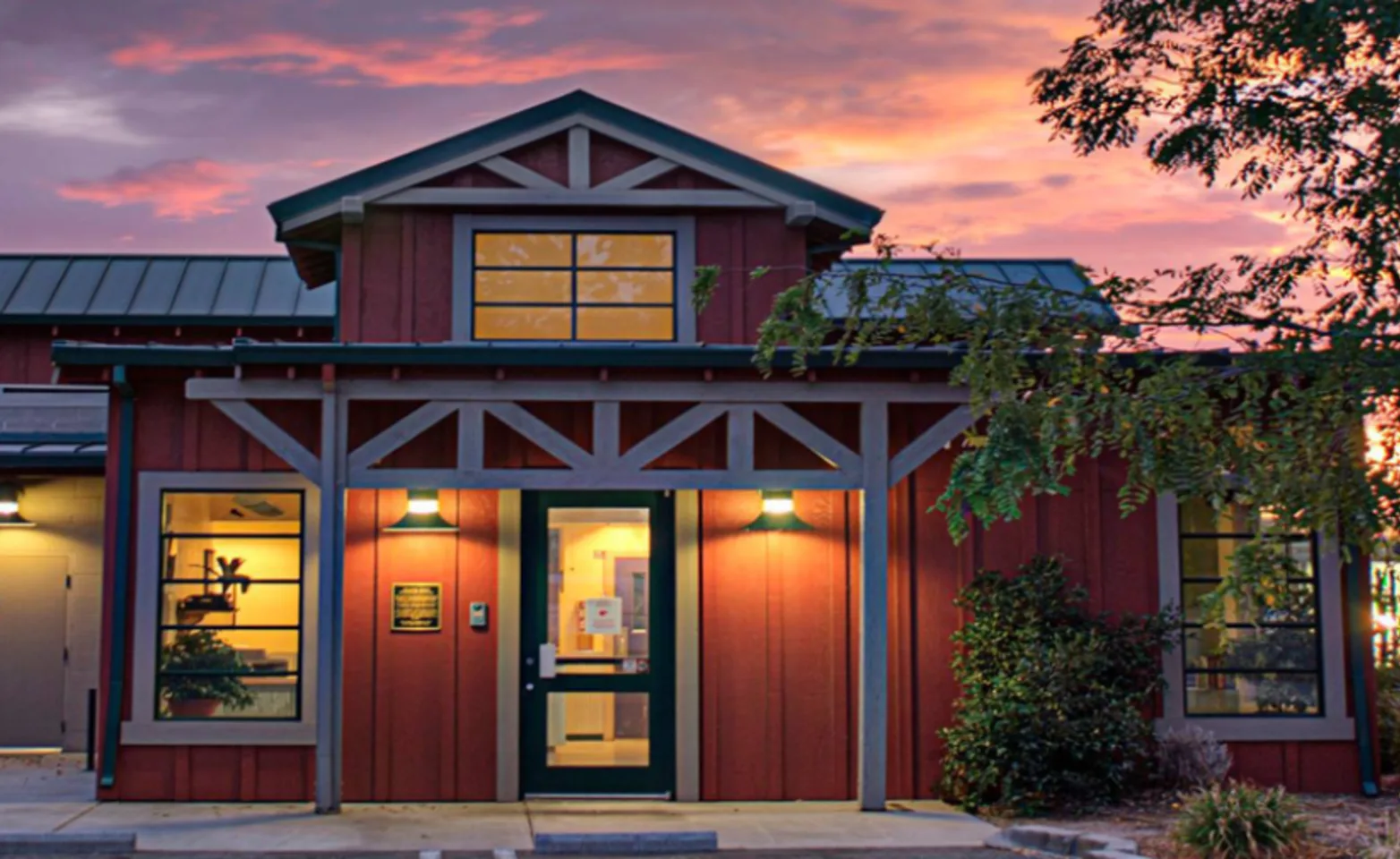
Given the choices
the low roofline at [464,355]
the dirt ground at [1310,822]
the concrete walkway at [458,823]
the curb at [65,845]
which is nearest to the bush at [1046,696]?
the dirt ground at [1310,822]

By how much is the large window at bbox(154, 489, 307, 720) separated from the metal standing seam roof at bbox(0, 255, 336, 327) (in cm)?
685

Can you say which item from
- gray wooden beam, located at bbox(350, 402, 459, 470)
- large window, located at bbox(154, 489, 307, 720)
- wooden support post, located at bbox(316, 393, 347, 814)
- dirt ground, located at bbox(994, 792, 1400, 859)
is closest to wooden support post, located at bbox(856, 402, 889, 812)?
dirt ground, located at bbox(994, 792, 1400, 859)

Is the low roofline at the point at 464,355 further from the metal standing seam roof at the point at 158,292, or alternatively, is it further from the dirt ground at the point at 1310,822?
the metal standing seam roof at the point at 158,292

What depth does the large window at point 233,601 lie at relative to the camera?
12.2 metres

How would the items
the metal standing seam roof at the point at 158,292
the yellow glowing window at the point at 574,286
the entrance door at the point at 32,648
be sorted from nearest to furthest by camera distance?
the yellow glowing window at the point at 574,286 < the entrance door at the point at 32,648 < the metal standing seam roof at the point at 158,292

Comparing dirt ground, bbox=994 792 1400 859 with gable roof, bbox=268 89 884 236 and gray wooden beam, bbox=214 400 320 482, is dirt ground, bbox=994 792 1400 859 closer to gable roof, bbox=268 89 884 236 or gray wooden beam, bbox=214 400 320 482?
gable roof, bbox=268 89 884 236

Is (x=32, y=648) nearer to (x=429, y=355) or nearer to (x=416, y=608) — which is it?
(x=416, y=608)

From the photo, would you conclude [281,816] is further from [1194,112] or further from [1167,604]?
[1194,112]

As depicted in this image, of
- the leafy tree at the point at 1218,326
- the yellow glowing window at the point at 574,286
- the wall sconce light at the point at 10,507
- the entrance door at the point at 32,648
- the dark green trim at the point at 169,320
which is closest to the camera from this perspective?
the leafy tree at the point at 1218,326

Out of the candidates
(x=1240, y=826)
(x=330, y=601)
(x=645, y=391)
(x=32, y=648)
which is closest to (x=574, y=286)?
(x=645, y=391)

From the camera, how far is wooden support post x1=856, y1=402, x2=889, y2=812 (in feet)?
38.5

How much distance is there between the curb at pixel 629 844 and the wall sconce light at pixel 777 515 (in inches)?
110

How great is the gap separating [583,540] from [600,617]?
65cm

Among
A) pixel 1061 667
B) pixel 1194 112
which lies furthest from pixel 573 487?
pixel 1194 112
